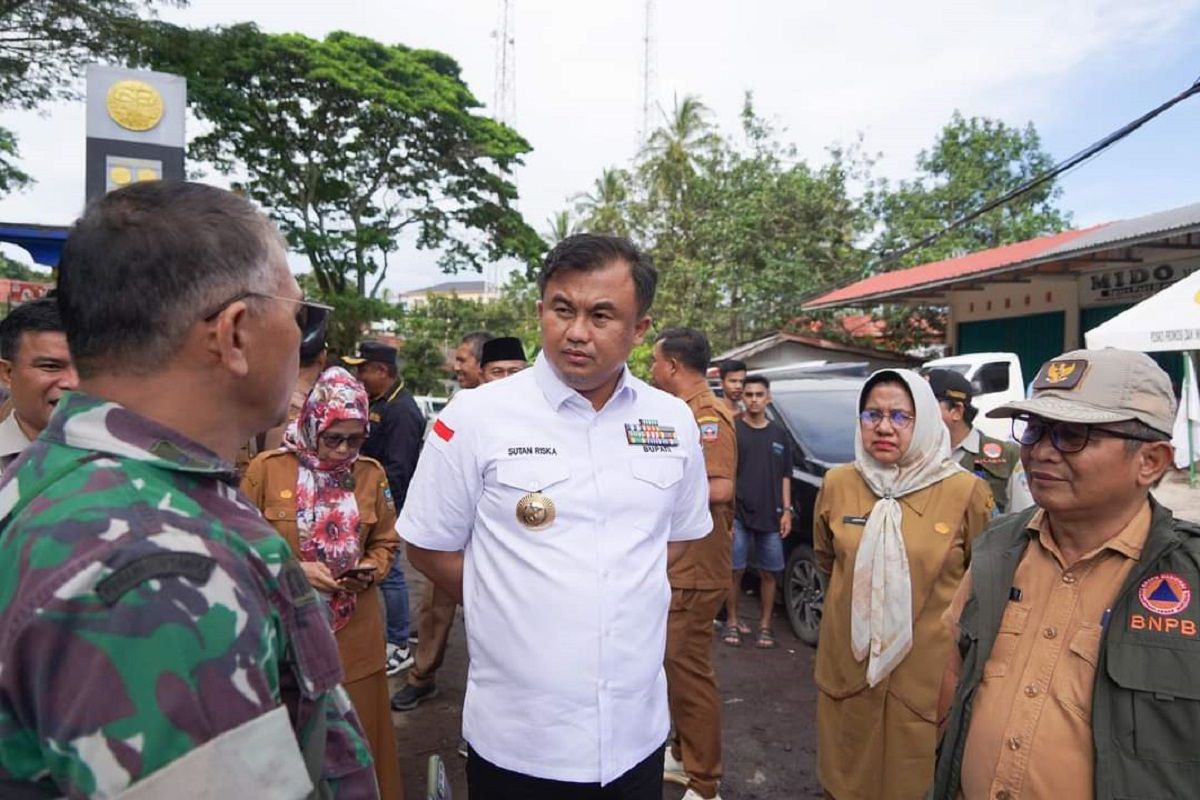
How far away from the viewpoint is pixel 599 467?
2117 mm

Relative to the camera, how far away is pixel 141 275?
0.96 m

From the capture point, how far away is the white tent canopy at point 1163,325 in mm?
6828

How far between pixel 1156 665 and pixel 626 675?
3.84 ft

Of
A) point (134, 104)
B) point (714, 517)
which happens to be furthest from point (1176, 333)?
point (134, 104)

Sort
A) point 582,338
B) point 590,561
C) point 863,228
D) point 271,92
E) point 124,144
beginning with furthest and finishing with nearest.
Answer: point 863,228 → point 271,92 → point 124,144 → point 582,338 → point 590,561

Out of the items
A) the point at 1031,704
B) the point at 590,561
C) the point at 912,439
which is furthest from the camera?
the point at 912,439

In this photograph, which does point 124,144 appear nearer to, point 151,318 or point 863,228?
point 151,318

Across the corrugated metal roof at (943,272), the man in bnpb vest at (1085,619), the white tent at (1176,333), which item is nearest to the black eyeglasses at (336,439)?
the man in bnpb vest at (1085,619)

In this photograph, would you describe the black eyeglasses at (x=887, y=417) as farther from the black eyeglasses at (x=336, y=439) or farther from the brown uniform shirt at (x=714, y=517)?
the black eyeglasses at (x=336, y=439)

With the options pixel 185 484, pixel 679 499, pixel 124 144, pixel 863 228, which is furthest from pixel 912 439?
pixel 863 228

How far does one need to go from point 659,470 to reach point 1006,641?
965 millimetres

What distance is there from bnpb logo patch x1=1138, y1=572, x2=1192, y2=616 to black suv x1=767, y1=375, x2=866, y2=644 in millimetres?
3938

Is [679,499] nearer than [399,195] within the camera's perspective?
Yes

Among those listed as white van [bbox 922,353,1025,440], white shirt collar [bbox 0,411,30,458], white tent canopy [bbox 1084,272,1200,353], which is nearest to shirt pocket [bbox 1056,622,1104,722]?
white shirt collar [bbox 0,411,30,458]
